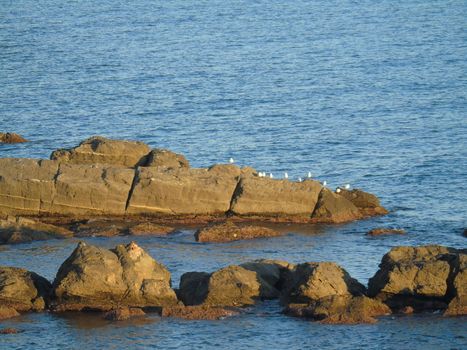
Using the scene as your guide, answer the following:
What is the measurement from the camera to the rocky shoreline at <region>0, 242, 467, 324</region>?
34156mm

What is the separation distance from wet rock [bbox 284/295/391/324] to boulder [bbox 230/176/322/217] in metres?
11.7

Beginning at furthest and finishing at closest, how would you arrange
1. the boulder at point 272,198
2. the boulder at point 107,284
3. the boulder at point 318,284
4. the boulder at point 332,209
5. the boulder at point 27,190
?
the boulder at point 27,190, the boulder at point 332,209, the boulder at point 272,198, the boulder at point 107,284, the boulder at point 318,284

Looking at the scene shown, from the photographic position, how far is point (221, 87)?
84.4m

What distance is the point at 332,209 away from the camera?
152 feet

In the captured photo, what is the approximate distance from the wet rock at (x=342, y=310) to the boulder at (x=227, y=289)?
1526 mm

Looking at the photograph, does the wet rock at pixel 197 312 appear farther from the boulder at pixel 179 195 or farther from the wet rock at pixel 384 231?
the boulder at pixel 179 195

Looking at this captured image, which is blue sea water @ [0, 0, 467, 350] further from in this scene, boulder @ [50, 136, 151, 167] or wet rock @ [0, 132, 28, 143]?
boulder @ [50, 136, 151, 167]

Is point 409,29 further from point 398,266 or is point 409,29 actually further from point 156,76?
point 398,266

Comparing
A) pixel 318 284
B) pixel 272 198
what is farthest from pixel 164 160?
pixel 318 284

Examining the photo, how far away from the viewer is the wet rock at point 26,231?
4253cm

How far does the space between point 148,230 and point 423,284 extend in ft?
43.6

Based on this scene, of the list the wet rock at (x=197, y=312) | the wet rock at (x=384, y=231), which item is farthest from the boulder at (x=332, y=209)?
the wet rock at (x=197, y=312)

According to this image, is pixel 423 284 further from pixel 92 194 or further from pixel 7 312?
pixel 92 194

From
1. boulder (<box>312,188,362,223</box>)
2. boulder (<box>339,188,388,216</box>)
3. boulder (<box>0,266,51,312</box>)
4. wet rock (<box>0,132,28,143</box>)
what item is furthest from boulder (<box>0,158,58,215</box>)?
wet rock (<box>0,132,28,143</box>)
